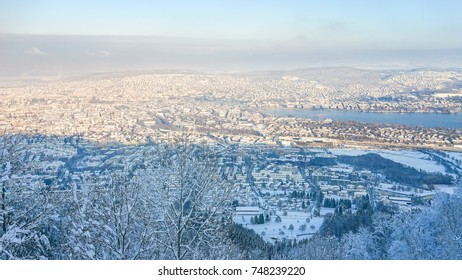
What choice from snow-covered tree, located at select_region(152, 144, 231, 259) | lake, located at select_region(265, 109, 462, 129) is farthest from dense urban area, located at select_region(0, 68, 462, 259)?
lake, located at select_region(265, 109, 462, 129)

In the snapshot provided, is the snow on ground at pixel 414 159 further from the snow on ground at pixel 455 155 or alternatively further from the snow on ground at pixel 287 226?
the snow on ground at pixel 287 226

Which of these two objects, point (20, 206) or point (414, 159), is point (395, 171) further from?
point (20, 206)

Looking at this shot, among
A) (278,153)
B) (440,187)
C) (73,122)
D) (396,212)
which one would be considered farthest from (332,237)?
(73,122)

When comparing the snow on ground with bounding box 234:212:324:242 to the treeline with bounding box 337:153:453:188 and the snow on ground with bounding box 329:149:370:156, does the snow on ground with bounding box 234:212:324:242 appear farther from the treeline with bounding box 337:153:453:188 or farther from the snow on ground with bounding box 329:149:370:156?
the snow on ground with bounding box 329:149:370:156

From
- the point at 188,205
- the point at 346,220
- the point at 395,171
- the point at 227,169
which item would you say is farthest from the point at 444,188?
the point at 188,205

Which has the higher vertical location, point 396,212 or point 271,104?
point 271,104

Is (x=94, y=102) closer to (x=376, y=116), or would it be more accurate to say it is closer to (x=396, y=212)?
(x=396, y=212)
